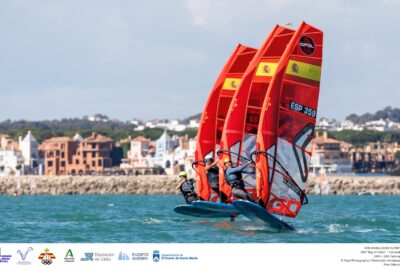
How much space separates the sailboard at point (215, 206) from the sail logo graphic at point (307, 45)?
539cm

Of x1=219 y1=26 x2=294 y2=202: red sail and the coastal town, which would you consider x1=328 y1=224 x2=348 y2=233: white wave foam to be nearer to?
x1=219 y1=26 x2=294 y2=202: red sail

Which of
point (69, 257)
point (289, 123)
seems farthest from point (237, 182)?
point (69, 257)

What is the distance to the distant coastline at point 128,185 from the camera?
336 ft

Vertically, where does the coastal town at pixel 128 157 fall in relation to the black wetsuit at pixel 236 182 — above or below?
below

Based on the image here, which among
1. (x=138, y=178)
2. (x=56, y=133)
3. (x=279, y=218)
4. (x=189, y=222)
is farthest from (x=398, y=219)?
(x=56, y=133)

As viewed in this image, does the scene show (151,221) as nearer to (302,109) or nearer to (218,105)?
(218,105)

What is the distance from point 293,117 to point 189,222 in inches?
266

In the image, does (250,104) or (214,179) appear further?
(214,179)

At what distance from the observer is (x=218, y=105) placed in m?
36.7

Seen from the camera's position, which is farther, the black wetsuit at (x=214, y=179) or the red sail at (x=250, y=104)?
the black wetsuit at (x=214, y=179)

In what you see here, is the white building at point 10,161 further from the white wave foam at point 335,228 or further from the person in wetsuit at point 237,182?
the person in wetsuit at point 237,182

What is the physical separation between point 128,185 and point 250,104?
7638 cm

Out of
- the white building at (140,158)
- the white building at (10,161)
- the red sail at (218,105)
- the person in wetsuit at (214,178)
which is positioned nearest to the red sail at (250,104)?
the person in wetsuit at (214,178)

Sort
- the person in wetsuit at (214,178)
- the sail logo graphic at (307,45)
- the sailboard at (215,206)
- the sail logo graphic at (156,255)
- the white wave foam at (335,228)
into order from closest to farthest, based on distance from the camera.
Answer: the sail logo graphic at (156,255) < the sail logo graphic at (307,45) < the white wave foam at (335,228) < the sailboard at (215,206) < the person in wetsuit at (214,178)
